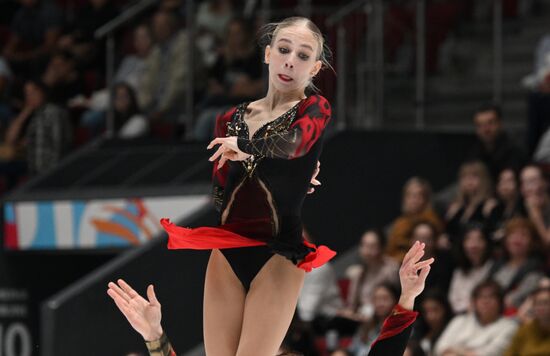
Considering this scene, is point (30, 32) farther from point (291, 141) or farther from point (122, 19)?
point (291, 141)

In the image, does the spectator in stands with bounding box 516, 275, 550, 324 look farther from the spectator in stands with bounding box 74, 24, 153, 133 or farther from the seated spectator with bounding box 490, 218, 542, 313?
the spectator in stands with bounding box 74, 24, 153, 133

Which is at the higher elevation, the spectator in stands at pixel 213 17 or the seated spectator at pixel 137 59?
the spectator in stands at pixel 213 17

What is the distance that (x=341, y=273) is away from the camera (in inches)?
406

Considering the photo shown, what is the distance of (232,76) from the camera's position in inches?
431

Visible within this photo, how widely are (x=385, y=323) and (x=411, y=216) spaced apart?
519 centimetres

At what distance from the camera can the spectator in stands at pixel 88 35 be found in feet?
41.5

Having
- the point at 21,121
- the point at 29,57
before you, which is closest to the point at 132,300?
the point at 21,121

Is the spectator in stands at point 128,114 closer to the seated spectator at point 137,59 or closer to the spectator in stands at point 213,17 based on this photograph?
the seated spectator at point 137,59

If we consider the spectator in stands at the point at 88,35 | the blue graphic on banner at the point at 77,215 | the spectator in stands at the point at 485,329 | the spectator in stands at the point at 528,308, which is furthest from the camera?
the spectator in stands at the point at 88,35

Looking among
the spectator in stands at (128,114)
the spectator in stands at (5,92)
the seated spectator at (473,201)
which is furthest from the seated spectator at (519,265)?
the spectator in stands at (5,92)

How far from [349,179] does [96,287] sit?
2407 millimetres

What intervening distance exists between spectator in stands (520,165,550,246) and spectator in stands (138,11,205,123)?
3378 millimetres

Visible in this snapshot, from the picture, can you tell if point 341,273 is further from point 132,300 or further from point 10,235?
point 132,300

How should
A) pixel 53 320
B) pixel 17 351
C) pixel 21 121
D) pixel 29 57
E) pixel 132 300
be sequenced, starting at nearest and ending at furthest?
pixel 132 300
pixel 53 320
pixel 17 351
pixel 21 121
pixel 29 57
